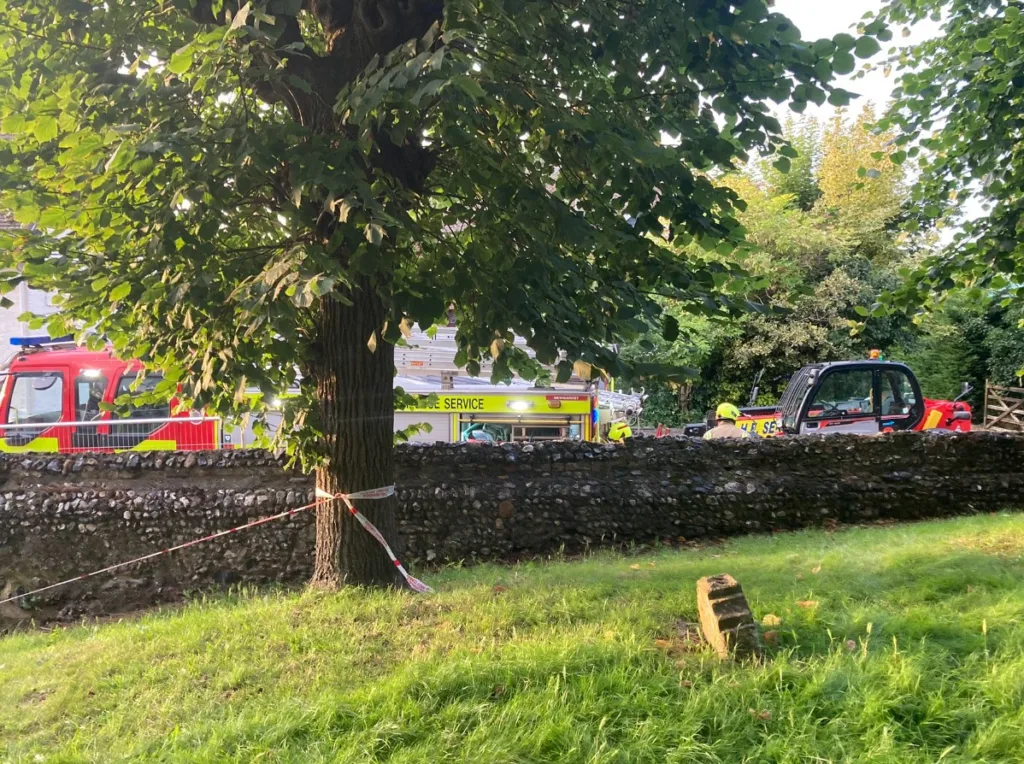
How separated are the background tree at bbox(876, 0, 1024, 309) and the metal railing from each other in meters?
8.76

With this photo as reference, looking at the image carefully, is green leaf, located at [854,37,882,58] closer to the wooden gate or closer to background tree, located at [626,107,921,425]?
background tree, located at [626,107,921,425]

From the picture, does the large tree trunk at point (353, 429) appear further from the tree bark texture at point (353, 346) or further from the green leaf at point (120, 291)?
the green leaf at point (120, 291)

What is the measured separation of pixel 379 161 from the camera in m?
4.34

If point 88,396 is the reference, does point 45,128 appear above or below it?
above

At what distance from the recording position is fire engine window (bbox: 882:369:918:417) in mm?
11250

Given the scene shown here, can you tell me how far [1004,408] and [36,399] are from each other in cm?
2302

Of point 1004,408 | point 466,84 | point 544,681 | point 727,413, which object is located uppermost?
point 466,84

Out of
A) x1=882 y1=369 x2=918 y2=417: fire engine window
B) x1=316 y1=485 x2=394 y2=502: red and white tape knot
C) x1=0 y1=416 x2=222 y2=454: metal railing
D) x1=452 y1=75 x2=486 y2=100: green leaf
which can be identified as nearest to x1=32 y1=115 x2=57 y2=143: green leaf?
x1=452 y1=75 x2=486 y2=100: green leaf

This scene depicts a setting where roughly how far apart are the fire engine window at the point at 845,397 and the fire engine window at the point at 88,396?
34.6 feet

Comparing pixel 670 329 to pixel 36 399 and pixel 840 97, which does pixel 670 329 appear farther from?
pixel 36 399

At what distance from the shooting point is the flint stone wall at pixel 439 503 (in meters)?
7.79

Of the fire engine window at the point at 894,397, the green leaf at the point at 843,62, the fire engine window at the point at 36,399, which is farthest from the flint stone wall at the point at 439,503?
the green leaf at the point at 843,62

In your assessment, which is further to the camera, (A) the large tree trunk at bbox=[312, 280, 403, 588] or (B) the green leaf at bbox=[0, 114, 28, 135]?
(A) the large tree trunk at bbox=[312, 280, 403, 588]

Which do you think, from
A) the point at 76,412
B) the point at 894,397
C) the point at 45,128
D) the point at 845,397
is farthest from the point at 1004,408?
the point at 45,128
